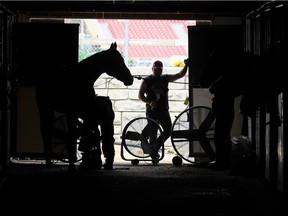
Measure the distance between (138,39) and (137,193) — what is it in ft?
25.9

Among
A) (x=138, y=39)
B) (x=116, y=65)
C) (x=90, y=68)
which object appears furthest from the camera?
(x=138, y=39)

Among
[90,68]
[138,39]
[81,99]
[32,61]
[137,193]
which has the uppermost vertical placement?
[138,39]

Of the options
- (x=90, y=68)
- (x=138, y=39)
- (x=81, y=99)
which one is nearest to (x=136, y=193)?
(x=81, y=99)

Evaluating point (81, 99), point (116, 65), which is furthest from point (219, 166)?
point (81, 99)

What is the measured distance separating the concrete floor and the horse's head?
1429 mm

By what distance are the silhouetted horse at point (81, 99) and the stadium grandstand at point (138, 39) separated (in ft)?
15.3

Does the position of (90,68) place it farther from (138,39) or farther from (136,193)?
(138,39)

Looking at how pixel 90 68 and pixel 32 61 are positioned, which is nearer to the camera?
pixel 90 68

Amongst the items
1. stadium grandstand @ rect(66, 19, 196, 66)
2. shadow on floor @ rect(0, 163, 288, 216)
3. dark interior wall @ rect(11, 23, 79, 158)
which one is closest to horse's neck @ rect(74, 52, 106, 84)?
shadow on floor @ rect(0, 163, 288, 216)

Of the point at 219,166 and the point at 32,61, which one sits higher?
the point at 32,61

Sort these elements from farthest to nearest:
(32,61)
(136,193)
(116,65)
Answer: (32,61) < (116,65) < (136,193)

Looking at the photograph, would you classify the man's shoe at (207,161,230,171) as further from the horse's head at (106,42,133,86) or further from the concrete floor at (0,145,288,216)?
the horse's head at (106,42,133,86)

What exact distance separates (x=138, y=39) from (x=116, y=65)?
4.84 meters

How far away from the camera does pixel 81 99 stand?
321 inches
